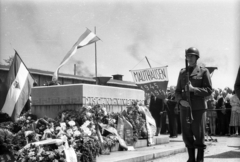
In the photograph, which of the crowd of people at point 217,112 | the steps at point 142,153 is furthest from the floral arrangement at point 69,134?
the crowd of people at point 217,112

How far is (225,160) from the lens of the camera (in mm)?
7586

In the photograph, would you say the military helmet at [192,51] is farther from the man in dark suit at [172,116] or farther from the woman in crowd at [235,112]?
the woman in crowd at [235,112]

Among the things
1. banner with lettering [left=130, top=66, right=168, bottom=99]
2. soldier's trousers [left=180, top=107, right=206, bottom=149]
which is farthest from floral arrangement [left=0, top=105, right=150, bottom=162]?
banner with lettering [left=130, top=66, right=168, bottom=99]

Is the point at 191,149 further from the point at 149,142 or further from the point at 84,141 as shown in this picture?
the point at 149,142

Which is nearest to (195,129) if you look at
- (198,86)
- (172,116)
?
(198,86)

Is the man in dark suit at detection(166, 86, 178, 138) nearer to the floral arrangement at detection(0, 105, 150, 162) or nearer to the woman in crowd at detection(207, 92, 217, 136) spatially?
the woman in crowd at detection(207, 92, 217, 136)

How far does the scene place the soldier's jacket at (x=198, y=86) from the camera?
6.26m

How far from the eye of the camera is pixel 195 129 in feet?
20.3

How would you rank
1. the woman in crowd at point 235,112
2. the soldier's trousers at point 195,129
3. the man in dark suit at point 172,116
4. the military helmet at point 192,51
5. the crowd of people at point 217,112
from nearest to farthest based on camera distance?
the soldier's trousers at point 195,129 < the military helmet at point 192,51 < the man in dark suit at point 172,116 < the crowd of people at point 217,112 < the woman in crowd at point 235,112

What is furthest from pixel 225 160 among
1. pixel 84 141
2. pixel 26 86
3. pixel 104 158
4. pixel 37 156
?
pixel 26 86

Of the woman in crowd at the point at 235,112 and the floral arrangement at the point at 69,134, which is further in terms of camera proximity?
the woman in crowd at the point at 235,112

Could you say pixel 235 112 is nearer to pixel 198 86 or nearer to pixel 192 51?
pixel 198 86

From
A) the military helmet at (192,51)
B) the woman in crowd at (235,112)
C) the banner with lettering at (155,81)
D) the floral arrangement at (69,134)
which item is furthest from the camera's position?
the woman in crowd at (235,112)

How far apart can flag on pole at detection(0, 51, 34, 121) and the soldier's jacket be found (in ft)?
14.5
